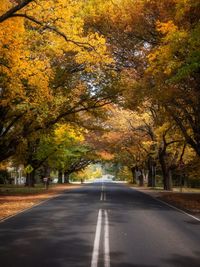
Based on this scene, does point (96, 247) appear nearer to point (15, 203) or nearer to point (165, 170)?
point (15, 203)

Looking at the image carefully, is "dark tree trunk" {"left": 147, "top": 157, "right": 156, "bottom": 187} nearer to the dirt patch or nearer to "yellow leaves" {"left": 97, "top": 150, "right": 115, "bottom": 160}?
"yellow leaves" {"left": 97, "top": 150, "right": 115, "bottom": 160}

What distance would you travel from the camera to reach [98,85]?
3061cm

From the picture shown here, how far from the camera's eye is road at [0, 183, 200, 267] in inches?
343

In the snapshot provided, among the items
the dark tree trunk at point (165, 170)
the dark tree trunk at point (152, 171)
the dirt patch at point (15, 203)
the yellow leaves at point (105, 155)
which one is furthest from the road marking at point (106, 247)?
the yellow leaves at point (105, 155)

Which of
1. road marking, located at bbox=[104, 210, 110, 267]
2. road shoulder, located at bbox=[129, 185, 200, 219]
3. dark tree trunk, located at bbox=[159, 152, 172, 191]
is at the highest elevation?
dark tree trunk, located at bbox=[159, 152, 172, 191]

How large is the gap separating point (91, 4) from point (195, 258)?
17694 mm

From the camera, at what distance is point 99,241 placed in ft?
35.9

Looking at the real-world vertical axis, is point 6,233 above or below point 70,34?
below

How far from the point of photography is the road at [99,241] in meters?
8.70

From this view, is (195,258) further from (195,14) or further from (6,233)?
(195,14)

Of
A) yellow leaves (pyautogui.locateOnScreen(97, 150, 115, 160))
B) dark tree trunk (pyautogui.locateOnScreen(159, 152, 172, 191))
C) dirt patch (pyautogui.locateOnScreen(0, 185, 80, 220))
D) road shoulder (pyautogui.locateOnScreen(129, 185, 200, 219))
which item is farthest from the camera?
yellow leaves (pyautogui.locateOnScreen(97, 150, 115, 160))

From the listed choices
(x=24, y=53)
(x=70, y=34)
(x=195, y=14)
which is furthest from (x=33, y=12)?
(x=195, y=14)

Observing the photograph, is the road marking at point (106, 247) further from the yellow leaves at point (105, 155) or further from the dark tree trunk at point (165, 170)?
the yellow leaves at point (105, 155)

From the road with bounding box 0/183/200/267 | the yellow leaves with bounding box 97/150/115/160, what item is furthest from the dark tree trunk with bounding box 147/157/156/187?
the road with bounding box 0/183/200/267
